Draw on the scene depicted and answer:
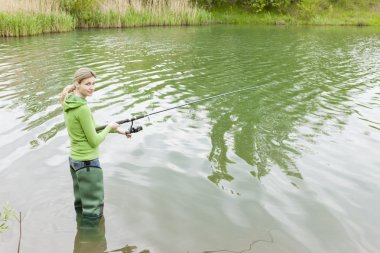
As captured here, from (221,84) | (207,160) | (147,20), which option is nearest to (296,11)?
(147,20)

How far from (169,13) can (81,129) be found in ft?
83.6

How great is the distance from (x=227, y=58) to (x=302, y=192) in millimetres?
11019

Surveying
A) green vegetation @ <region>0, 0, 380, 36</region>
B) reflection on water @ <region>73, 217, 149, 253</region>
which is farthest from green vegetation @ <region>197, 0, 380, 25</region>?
reflection on water @ <region>73, 217, 149, 253</region>

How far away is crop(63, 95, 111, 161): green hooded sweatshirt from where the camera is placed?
4133mm

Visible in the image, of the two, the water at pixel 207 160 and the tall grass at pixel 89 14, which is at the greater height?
the tall grass at pixel 89 14

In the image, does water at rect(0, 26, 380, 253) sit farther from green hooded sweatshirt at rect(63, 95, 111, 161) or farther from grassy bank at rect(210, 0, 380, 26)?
grassy bank at rect(210, 0, 380, 26)

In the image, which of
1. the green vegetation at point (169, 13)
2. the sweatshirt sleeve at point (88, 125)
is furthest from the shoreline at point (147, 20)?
the sweatshirt sleeve at point (88, 125)

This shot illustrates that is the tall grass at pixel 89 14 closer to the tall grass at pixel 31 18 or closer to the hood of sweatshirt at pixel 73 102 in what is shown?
the tall grass at pixel 31 18

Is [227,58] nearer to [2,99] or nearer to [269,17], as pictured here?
[2,99]

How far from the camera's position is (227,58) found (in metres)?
16.2

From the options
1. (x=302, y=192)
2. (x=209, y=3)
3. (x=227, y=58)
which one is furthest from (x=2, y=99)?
(x=209, y=3)

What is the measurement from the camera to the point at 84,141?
170 inches

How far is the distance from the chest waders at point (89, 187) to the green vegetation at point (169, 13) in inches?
703

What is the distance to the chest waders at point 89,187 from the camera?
14.2 feet
